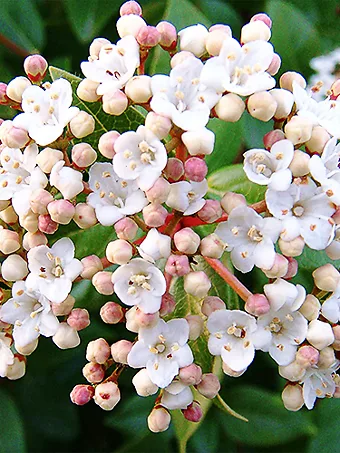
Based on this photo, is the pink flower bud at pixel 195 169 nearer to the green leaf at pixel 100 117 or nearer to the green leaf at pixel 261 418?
the green leaf at pixel 100 117

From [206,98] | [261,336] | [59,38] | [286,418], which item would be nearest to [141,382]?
[261,336]

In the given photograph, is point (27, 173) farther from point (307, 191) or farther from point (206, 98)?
point (307, 191)

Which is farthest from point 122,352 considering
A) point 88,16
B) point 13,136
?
point 88,16

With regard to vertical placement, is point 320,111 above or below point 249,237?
above

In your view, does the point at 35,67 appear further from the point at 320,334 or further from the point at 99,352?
the point at 320,334

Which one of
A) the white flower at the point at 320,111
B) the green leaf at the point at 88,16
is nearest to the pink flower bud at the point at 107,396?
the white flower at the point at 320,111
